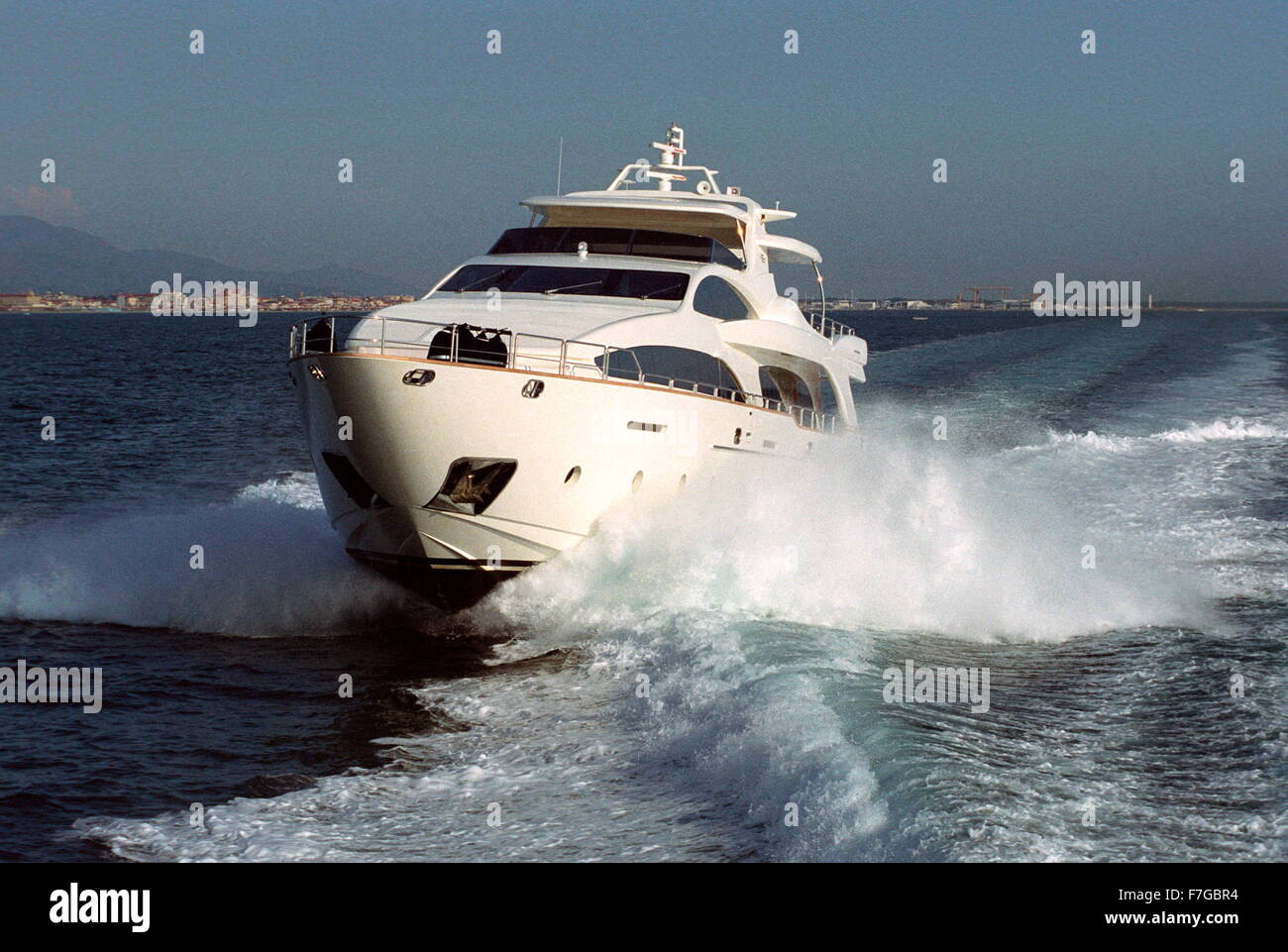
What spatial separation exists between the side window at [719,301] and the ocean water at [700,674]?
207cm

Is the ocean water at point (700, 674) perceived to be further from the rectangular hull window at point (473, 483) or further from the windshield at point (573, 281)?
the windshield at point (573, 281)

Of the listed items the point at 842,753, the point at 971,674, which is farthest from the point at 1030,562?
the point at 842,753

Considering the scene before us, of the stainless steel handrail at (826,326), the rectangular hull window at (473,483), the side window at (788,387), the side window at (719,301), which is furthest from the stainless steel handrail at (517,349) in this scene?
the stainless steel handrail at (826,326)

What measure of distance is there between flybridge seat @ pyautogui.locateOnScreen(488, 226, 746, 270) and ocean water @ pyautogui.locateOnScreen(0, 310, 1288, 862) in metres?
2.94

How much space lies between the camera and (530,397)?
12.7m

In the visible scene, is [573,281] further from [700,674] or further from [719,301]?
[700,674]

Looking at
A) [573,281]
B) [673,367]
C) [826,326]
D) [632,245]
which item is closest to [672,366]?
[673,367]

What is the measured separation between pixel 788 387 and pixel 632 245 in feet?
10.7

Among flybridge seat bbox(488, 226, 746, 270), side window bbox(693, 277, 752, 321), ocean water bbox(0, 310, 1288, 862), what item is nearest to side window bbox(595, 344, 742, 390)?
side window bbox(693, 277, 752, 321)

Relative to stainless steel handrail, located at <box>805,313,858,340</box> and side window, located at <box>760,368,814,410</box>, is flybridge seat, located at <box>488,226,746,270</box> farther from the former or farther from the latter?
stainless steel handrail, located at <box>805,313,858,340</box>

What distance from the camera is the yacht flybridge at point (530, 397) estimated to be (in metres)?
12.7

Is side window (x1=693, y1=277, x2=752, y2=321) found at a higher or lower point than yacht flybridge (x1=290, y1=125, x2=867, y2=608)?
higher

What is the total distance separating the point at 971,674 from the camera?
1166cm

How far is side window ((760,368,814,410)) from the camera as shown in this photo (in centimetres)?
1814
